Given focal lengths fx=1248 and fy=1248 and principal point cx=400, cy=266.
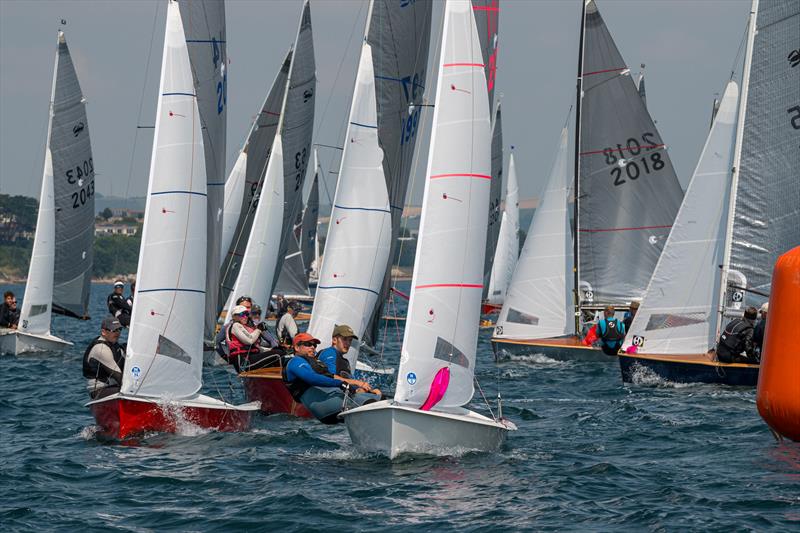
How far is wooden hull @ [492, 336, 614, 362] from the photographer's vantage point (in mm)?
24438

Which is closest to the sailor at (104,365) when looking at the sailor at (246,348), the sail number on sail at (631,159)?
the sailor at (246,348)

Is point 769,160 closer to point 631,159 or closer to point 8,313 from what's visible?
point 631,159

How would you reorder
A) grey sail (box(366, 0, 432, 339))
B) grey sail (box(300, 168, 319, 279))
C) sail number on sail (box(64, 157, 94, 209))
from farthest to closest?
grey sail (box(300, 168, 319, 279)) → sail number on sail (box(64, 157, 94, 209)) → grey sail (box(366, 0, 432, 339))

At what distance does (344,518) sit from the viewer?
9.88 m

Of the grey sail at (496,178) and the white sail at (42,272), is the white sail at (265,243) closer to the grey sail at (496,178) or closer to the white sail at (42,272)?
the white sail at (42,272)

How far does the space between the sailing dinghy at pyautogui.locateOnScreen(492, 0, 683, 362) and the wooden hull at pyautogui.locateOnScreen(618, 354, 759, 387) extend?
7.22 meters

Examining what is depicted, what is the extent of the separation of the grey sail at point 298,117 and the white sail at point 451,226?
12.9 m

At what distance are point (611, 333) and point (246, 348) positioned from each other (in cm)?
909

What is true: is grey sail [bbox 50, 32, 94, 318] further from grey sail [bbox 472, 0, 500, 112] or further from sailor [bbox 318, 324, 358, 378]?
sailor [bbox 318, 324, 358, 378]

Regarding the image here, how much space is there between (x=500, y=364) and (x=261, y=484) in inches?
547

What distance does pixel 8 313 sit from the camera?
26.9 m

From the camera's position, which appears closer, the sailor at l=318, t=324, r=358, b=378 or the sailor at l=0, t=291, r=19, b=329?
the sailor at l=318, t=324, r=358, b=378

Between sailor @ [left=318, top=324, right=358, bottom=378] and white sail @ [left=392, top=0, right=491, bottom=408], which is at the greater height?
white sail @ [left=392, top=0, right=491, bottom=408]

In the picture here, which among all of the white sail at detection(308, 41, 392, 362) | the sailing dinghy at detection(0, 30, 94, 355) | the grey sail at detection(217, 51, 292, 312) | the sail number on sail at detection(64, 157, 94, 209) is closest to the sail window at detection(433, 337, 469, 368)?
the white sail at detection(308, 41, 392, 362)
